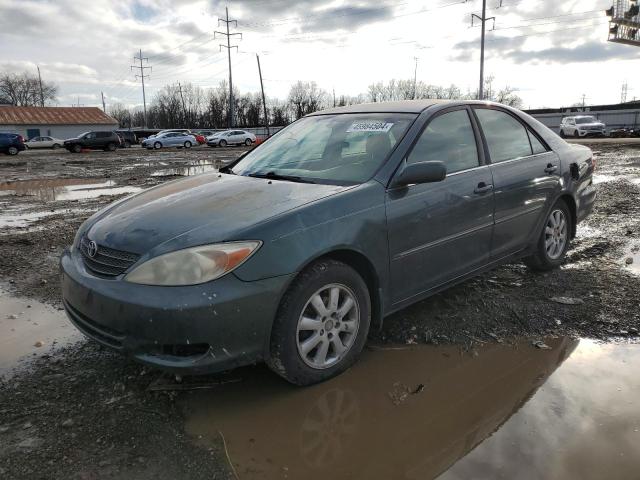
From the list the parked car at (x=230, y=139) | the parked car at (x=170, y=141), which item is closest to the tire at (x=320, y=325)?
the parked car at (x=170, y=141)

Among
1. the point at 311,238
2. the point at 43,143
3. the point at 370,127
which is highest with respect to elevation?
the point at 43,143

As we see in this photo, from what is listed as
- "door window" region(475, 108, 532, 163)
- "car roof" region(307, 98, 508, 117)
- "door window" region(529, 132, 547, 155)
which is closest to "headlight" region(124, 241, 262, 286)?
"car roof" region(307, 98, 508, 117)

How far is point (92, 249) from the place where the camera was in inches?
116

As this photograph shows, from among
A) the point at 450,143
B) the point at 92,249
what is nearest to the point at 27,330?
the point at 92,249

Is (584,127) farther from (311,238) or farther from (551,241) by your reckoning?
(311,238)

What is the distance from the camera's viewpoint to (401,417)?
8.80ft

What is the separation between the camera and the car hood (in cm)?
271

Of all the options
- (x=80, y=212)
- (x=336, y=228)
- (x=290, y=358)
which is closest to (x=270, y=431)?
(x=290, y=358)

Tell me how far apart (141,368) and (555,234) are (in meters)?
3.78

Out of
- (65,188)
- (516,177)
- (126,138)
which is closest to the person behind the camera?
(516,177)

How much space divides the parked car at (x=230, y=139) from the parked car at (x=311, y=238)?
3968 cm

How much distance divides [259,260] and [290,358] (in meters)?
0.57

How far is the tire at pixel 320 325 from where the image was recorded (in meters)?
2.71

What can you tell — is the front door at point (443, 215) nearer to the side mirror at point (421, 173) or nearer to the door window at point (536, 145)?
the side mirror at point (421, 173)
